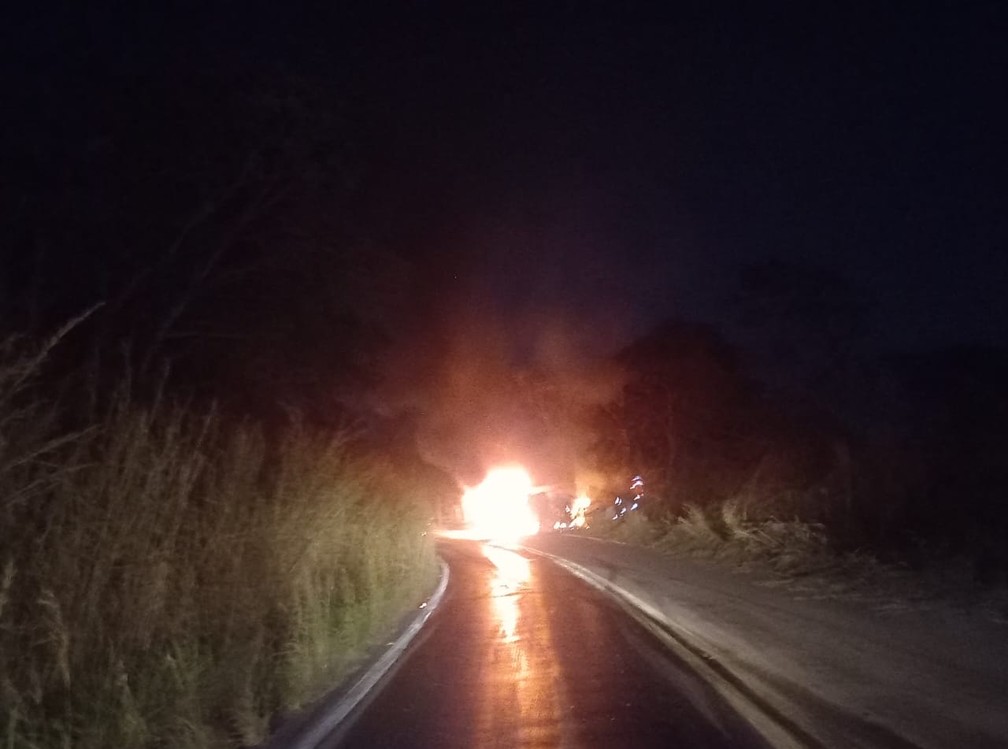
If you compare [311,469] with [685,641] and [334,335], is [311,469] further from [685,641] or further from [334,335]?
[685,641]

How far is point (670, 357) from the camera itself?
1769 inches

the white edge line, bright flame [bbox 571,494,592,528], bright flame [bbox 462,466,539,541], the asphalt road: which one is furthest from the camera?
bright flame [bbox 462,466,539,541]

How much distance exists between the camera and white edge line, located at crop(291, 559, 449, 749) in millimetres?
9836

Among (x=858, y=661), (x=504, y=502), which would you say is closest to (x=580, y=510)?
(x=504, y=502)

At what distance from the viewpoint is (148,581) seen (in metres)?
9.50

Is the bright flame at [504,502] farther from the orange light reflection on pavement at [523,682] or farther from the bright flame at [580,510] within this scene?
the orange light reflection on pavement at [523,682]

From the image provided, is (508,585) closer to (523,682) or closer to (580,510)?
(523,682)

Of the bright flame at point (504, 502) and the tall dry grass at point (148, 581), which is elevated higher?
the bright flame at point (504, 502)

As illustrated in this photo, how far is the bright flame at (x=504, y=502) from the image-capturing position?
7331 centimetres

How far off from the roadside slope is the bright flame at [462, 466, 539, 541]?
52.3m

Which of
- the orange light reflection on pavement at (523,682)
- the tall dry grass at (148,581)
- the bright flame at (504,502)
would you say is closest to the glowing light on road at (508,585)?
the orange light reflection on pavement at (523,682)

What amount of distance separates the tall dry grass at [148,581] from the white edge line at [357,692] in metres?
0.39

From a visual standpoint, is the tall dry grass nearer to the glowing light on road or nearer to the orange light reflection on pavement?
the orange light reflection on pavement

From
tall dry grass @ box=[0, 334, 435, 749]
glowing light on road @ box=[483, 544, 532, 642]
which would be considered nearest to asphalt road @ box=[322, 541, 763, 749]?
glowing light on road @ box=[483, 544, 532, 642]
